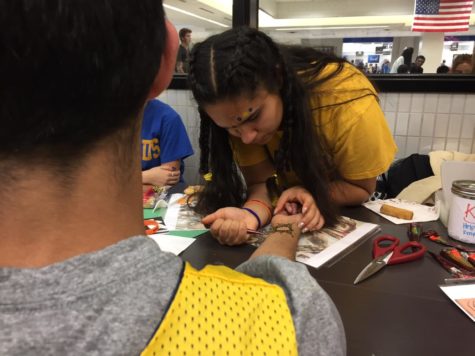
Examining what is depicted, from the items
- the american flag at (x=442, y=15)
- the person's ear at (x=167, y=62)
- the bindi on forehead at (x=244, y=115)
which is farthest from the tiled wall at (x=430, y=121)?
the person's ear at (x=167, y=62)

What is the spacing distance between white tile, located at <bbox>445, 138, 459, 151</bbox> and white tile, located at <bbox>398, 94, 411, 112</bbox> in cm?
28

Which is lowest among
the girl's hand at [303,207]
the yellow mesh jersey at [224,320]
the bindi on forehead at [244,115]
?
the girl's hand at [303,207]

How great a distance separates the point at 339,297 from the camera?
0.77 m

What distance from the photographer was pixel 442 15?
110 inches

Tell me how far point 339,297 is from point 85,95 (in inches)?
23.7

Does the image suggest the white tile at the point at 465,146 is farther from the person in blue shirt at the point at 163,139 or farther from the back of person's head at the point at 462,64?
the person in blue shirt at the point at 163,139

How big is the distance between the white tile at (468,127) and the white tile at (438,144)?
105 millimetres

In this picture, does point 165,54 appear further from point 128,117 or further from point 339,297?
point 339,297

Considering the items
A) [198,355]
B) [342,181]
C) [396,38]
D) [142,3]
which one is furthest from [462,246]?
[396,38]

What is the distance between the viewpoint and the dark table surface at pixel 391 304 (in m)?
0.64

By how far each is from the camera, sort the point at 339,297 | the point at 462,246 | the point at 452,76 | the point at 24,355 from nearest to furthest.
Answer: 1. the point at 24,355
2. the point at 339,297
3. the point at 462,246
4. the point at 452,76

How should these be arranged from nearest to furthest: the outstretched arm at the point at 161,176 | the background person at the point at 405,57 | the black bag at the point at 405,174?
1. the outstretched arm at the point at 161,176
2. the black bag at the point at 405,174
3. the background person at the point at 405,57

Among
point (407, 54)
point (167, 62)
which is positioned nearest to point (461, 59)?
point (407, 54)

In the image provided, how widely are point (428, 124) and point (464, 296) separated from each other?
1724 mm
